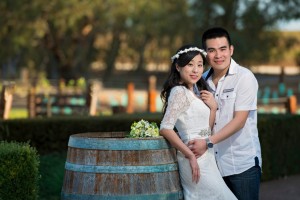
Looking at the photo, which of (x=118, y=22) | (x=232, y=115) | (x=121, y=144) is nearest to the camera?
(x=121, y=144)

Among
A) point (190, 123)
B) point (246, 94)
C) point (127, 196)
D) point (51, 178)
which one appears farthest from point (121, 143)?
point (51, 178)

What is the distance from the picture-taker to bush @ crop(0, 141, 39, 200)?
19.9ft

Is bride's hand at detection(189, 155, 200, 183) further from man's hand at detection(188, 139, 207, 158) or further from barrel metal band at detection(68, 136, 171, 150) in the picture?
barrel metal band at detection(68, 136, 171, 150)

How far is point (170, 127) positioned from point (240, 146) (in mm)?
648

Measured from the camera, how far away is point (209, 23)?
46062 mm

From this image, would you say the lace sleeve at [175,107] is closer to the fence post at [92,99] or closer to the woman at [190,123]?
the woman at [190,123]

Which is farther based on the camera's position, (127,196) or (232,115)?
(232,115)

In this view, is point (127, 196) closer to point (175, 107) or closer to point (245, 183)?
point (175, 107)

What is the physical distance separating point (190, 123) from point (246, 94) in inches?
20.0

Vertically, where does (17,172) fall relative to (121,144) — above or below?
below

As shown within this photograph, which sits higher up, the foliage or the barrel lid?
the foliage

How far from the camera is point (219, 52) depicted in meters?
5.54

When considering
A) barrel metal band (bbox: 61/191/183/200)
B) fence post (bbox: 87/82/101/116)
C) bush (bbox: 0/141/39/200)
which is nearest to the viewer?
barrel metal band (bbox: 61/191/183/200)

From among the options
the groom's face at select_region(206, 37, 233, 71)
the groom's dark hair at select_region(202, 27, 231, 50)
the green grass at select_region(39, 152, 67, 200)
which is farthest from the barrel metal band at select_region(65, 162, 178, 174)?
the green grass at select_region(39, 152, 67, 200)
